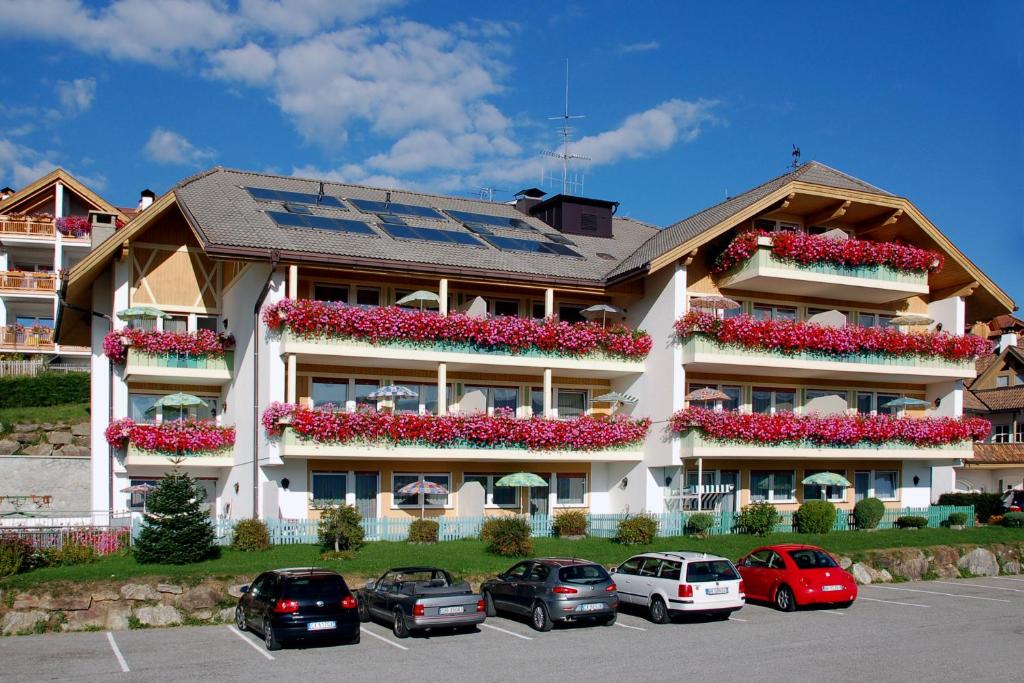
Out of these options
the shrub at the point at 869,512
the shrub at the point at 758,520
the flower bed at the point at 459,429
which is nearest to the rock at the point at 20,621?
the flower bed at the point at 459,429

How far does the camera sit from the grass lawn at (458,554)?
22922 mm

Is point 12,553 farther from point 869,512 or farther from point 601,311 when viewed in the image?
point 869,512

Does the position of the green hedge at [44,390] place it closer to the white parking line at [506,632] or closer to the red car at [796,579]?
the white parking line at [506,632]

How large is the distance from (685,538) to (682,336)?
614 cm

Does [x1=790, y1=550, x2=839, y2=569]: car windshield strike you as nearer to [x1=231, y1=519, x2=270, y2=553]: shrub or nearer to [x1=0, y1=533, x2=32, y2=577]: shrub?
[x1=231, y1=519, x2=270, y2=553]: shrub

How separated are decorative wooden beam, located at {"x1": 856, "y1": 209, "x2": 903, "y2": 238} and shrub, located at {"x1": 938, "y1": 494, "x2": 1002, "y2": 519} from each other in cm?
1010

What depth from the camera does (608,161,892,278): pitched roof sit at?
33.6m

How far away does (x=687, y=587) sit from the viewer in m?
21.7

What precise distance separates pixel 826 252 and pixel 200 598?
22399 millimetres

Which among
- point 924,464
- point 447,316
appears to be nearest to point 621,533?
point 447,316

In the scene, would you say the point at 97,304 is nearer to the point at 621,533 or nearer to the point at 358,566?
the point at 358,566

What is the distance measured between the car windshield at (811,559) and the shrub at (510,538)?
662 cm

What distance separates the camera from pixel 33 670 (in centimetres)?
1722

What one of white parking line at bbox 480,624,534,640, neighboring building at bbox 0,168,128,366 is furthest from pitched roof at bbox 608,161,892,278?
neighboring building at bbox 0,168,128,366
